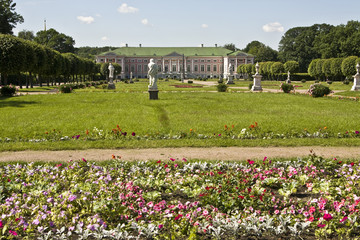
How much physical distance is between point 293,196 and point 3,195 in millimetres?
4603

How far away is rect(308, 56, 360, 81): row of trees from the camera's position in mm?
47000

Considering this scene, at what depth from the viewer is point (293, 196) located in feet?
17.0

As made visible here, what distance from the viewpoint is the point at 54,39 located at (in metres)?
79.6

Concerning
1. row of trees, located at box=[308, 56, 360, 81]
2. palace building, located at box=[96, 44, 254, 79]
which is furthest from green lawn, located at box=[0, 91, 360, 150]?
palace building, located at box=[96, 44, 254, 79]

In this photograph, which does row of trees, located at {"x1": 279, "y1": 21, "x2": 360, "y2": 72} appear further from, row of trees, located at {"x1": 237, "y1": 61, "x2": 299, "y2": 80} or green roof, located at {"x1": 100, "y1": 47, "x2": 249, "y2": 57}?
green roof, located at {"x1": 100, "y1": 47, "x2": 249, "y2": 57}

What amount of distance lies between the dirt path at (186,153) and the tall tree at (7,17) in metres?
57.7

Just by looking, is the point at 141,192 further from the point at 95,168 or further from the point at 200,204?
the point at 95,168

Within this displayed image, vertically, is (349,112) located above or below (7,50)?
below

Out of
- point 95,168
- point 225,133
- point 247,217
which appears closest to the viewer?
point 247,217

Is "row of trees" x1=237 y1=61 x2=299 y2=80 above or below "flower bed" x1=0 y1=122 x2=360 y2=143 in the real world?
above

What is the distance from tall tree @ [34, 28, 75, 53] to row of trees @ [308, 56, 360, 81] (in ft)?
194

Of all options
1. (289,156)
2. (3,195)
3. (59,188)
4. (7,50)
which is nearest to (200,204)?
(59,188)

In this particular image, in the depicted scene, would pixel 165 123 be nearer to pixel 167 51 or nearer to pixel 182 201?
pixel 182 201

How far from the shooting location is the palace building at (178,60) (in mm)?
105125
